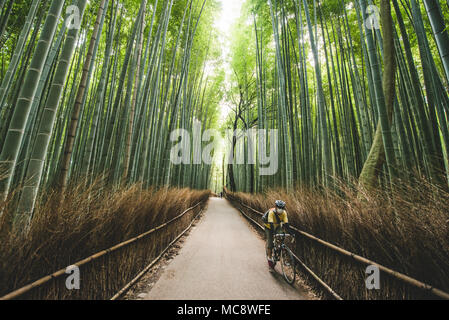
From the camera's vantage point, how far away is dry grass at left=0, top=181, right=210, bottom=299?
36.6 inches

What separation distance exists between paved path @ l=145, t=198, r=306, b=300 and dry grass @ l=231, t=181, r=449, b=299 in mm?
524

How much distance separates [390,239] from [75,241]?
228cm

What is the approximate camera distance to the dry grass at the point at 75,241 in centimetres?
93

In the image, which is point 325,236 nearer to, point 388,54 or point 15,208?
point 388,54

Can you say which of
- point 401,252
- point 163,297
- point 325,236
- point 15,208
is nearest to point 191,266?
point 163,297

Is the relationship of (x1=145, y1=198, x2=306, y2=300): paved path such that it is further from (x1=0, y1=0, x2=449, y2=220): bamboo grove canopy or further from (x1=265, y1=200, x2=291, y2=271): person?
(x1=0, y1=0, x2=449, y2=220): bamboo grove canopy

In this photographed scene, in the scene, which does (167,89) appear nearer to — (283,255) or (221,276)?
(221,276)

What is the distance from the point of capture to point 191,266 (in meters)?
2.52

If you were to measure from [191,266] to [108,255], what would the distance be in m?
Result: 1.29

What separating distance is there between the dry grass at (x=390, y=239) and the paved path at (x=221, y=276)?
0.52 metres

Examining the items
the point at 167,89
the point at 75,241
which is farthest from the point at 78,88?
the point at 167,89

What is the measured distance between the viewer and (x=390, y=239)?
1.30 metres

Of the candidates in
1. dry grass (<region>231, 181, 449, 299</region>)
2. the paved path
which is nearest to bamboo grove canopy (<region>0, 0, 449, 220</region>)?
dry grass (<region>231, 181, 449, 299</region>)

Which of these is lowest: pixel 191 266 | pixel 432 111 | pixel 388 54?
pixel 191 266
